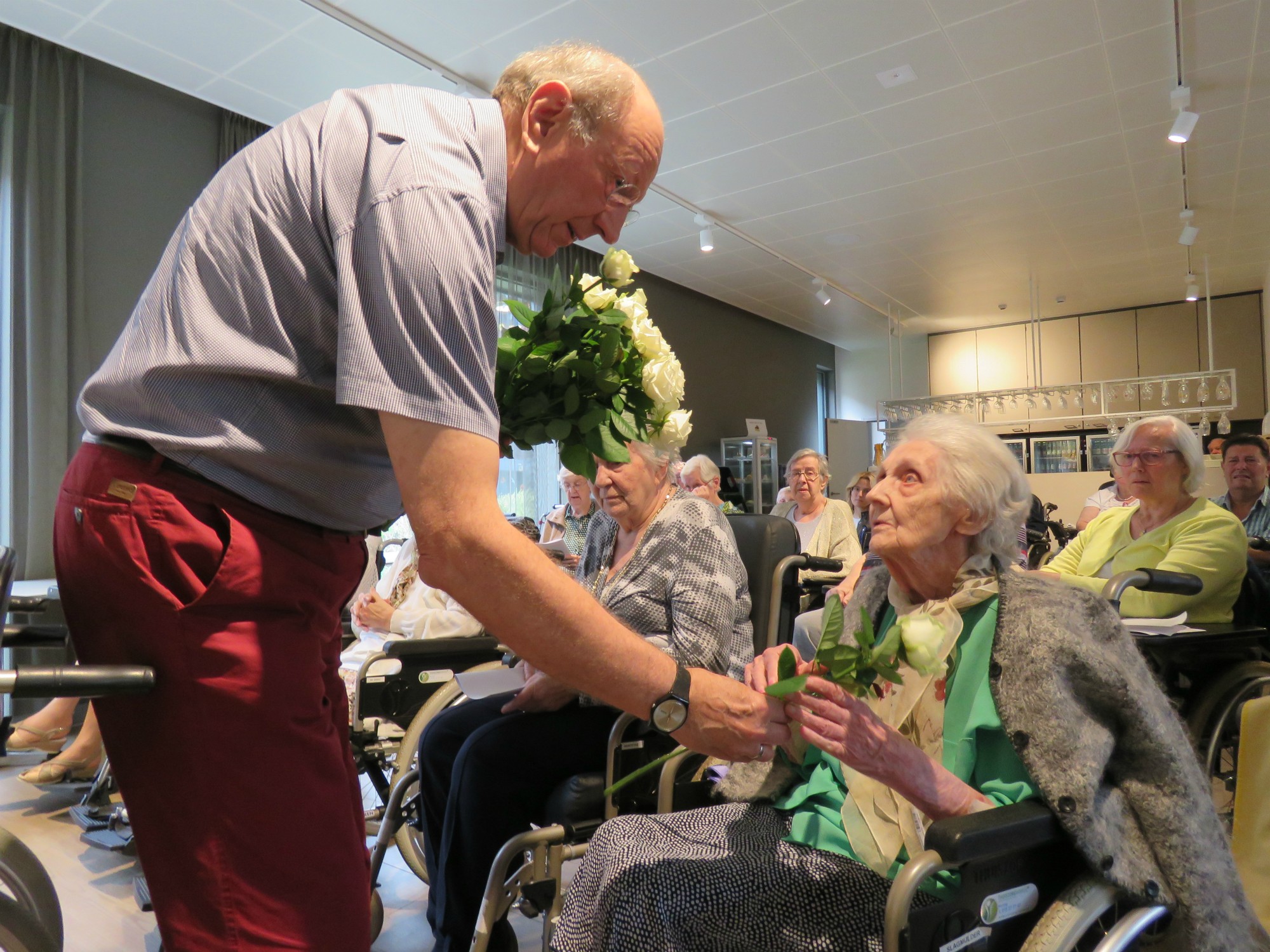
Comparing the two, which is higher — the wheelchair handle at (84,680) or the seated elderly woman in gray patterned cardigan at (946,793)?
the wheelchair handle at (84,680)

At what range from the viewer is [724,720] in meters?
0.91

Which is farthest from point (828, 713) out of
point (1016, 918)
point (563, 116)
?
point (563, 116)

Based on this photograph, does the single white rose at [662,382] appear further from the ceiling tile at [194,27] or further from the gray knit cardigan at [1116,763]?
the ceiling tile at [194,27]

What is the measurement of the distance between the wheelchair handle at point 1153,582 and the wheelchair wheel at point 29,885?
2.37 meters

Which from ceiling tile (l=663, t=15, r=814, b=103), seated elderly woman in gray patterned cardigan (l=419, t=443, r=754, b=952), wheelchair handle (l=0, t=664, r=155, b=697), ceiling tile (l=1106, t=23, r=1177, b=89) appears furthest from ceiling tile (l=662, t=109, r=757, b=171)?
wheelchair handle (l=0, t=664, r=155, b=697)

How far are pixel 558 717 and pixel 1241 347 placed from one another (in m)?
10.5

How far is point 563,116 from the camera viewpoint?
876 mm

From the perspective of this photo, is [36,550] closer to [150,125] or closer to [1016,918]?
[150,125]

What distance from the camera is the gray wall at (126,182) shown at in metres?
4.43

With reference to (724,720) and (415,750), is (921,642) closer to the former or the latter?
(724,720)

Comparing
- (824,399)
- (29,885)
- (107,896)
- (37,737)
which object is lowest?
(107,896)

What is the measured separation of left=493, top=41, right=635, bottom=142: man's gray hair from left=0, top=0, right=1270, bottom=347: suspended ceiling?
356 centimetres

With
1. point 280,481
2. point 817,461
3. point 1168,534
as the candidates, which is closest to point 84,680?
point 280,481

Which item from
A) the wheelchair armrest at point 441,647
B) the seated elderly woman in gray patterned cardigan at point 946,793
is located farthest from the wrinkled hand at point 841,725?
the wheelchair armrest at point 441,647
